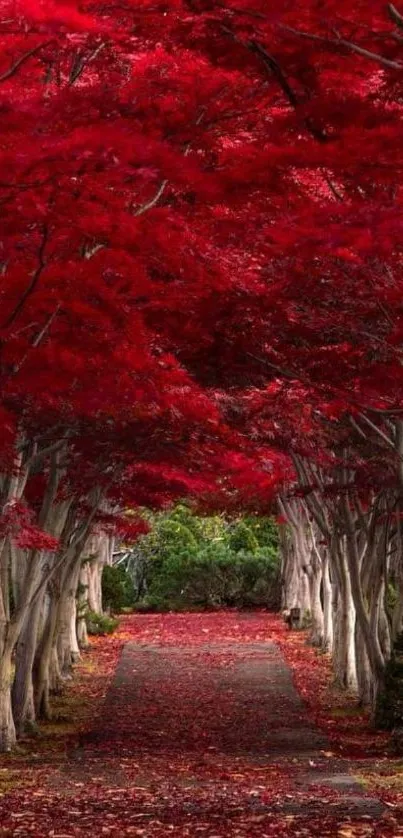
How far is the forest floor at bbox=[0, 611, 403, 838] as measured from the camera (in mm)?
11195

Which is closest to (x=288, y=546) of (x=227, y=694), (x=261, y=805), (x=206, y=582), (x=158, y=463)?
(x=206, y=582)

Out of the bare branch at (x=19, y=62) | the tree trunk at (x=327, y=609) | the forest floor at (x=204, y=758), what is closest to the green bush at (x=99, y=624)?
the forest floor at (x=204, y=758)

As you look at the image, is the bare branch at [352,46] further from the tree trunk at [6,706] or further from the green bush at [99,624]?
the green bush at [99,624]

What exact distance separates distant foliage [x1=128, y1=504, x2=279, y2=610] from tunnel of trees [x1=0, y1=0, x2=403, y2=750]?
1284 inches

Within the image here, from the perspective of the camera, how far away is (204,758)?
1662 cm

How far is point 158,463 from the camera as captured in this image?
20.8 m

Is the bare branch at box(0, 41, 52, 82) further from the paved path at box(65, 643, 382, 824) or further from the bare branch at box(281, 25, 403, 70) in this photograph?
the paved path at box(65, 643, 382, 824)

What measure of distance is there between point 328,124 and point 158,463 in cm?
1150

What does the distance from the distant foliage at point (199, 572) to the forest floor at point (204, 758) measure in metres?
18.9

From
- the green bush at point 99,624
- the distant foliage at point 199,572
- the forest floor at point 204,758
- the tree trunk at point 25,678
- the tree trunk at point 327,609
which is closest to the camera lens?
the forest floor at point 204,758

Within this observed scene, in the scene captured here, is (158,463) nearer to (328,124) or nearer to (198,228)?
(198,228)

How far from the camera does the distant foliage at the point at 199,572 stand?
172 feet

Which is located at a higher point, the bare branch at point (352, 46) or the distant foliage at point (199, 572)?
the bare branch at point (352, 46)

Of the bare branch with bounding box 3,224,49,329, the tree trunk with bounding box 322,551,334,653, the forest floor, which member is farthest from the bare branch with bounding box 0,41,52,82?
the tree trunk with bounding box 322,551,334,653
